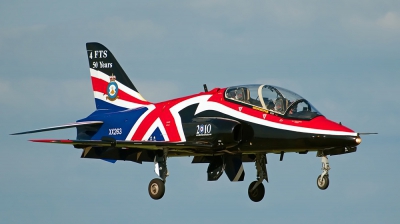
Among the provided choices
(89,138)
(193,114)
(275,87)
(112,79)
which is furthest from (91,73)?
(275,87)

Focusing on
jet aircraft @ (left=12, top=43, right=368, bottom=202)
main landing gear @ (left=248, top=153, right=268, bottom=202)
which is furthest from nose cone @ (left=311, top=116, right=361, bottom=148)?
main landing gear @ (left=248, top=153, right=268, bottom=202)

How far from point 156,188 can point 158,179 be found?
13.0 inches

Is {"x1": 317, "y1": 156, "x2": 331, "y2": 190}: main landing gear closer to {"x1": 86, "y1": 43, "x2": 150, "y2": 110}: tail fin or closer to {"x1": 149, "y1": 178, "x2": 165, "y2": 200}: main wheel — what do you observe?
{"x1": 149, "y1": 178, "x2": 165, "y2": 200}: main wheel

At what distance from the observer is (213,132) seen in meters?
29.1

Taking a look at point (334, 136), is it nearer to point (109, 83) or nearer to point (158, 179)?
point (158, 179)

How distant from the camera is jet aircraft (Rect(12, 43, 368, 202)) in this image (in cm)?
2822

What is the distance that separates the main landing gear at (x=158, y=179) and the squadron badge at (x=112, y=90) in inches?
171

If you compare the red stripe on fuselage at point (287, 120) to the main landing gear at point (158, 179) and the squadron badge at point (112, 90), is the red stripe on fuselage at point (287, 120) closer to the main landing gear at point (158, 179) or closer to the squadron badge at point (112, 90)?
the main landing gear at point (158, 179)

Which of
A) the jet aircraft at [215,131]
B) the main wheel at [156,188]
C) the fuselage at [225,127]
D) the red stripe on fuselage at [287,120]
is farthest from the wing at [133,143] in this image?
the red stripe on fuselage at [287,120]

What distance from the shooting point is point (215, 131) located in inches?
1144

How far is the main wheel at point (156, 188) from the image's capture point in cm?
2997

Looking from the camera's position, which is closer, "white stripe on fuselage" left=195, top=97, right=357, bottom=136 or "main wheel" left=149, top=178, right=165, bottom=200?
"white stripe on fuselage" left=195, top=97, right=357, bottom=136

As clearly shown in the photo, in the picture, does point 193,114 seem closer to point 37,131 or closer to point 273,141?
point 273,141

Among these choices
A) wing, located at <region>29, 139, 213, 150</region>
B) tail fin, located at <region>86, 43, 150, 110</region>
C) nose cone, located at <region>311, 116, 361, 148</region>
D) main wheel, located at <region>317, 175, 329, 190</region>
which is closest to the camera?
nose cone, located at <region>311, 116, 361, 148</region>
